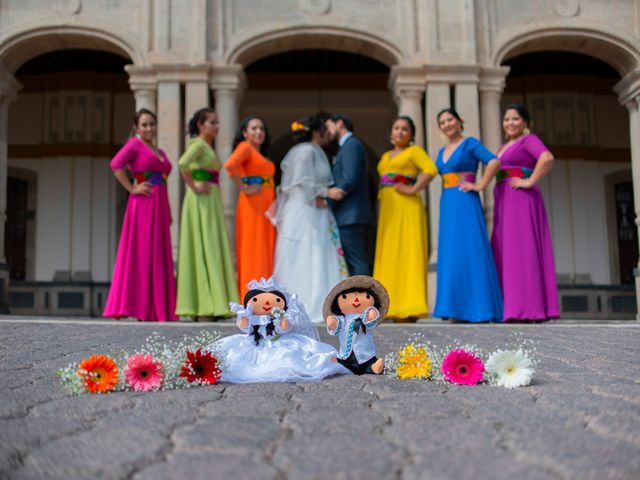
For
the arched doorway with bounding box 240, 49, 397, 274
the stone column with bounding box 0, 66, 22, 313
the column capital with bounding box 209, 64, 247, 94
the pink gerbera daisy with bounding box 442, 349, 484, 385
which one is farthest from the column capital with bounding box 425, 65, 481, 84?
the pink gerbera daisy with bounding box 442, 349, 484, 385

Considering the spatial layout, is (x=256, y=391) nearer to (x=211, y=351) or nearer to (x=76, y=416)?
(x=211, y=351)

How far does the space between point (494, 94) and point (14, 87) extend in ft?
20.4

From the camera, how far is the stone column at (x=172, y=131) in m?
9.66

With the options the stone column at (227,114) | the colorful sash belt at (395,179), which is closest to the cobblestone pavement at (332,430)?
the colorful sash belt at (395,179)

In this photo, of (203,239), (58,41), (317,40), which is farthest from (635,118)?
(58,41)

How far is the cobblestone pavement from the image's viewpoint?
1746 mm

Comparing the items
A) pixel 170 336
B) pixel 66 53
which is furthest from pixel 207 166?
pixel 66 53

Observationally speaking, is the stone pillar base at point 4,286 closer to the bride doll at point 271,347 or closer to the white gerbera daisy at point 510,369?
the bride doll at point 271,347

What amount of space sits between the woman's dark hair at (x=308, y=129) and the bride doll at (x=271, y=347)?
13.1 feet

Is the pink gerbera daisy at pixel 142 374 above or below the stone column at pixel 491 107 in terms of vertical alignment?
below

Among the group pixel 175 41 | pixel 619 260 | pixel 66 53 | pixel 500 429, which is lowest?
pixel 500 429

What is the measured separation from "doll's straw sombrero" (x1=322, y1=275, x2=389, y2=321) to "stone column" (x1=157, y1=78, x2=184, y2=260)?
6.48 metres

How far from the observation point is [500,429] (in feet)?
7.02

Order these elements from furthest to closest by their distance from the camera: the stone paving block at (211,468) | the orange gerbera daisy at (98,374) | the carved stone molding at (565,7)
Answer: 1. the carved stone molding at (565,7)
2. the orange gerbera daisy at (98,374)
3. the stone paving block at (211,468)
